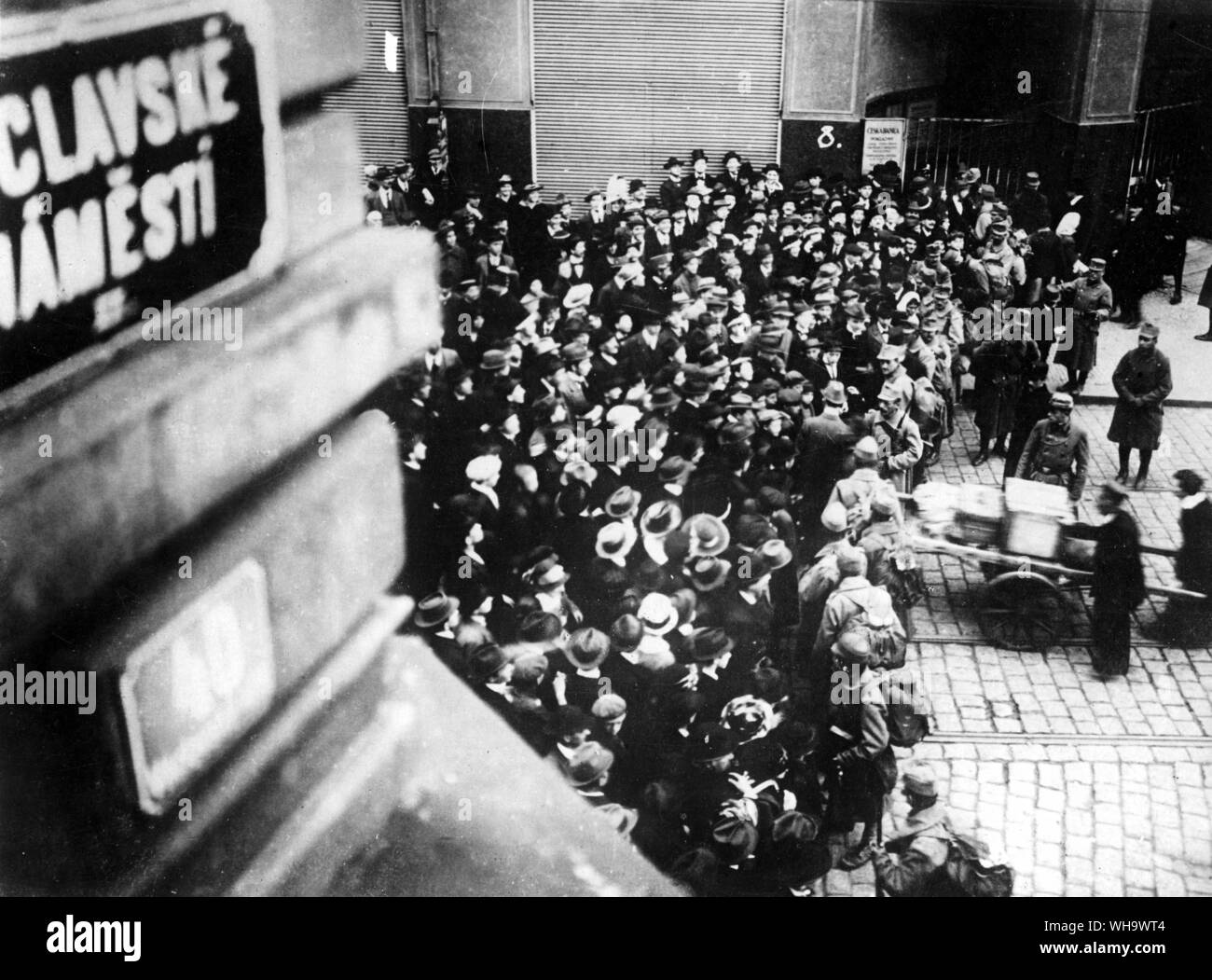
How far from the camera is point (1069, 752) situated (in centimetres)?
658

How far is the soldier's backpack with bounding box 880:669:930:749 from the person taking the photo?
19.5 feet

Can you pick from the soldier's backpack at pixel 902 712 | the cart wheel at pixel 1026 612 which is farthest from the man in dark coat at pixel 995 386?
the soldier's backpack at pixel 902 712

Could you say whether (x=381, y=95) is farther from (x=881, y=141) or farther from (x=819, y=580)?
(x=819, y=580)

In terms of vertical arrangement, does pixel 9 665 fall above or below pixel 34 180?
below

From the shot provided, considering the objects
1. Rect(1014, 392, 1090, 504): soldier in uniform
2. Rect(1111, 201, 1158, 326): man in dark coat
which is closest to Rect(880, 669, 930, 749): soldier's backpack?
Rect(1014, 392, 1090, 504): soldier in uniform

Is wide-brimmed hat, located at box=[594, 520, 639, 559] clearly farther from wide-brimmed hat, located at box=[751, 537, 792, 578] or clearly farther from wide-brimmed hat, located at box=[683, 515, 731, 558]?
wide-brimmed hat, located at box=[751, 537, 792, 578]

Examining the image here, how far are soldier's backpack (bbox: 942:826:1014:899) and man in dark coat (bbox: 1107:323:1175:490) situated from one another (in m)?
4.41

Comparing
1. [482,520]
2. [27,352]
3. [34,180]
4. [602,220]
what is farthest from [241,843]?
[602,220]

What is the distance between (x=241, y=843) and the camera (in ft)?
18.9

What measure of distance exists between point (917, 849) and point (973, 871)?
46 cm

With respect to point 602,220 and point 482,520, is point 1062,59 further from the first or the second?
point 482,520

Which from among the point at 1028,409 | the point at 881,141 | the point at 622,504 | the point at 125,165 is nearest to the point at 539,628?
the point at 622,504
